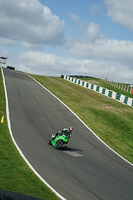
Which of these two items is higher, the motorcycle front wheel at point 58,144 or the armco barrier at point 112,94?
the armco barrier at point 112,94

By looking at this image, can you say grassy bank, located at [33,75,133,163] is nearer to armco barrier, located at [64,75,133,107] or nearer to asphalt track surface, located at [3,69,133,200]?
asphalt track surface, located at [3,69,133,200]

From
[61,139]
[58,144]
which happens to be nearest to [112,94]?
[58,144]

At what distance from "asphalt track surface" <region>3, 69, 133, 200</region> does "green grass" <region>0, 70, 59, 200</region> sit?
1.92 feet

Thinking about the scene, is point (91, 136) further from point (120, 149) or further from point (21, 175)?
point (21, 175)

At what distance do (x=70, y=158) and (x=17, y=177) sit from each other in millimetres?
5296

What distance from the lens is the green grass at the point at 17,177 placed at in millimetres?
8516

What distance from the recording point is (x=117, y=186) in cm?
1134

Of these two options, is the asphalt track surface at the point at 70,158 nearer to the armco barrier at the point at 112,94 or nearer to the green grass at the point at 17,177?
the green grass at the point at 17,177

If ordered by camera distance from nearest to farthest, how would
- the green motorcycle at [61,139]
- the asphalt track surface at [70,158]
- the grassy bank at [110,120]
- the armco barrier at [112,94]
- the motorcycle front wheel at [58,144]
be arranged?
the asphalt track surface at [70,158] < the green motorcycle at [61,139] < the motorcycle front wheel at [58,144] < the grassy bank at [110,120] < the armco barrier at [112,94]

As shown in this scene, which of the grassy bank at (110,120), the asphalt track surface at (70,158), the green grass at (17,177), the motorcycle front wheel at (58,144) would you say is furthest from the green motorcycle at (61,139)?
the grassy bank at (110,120)

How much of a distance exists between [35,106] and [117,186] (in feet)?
54.2

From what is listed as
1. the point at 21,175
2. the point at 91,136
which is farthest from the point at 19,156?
the point at 91,136

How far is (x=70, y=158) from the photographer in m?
14.6

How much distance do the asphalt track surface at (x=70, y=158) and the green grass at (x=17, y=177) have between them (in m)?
0.58
